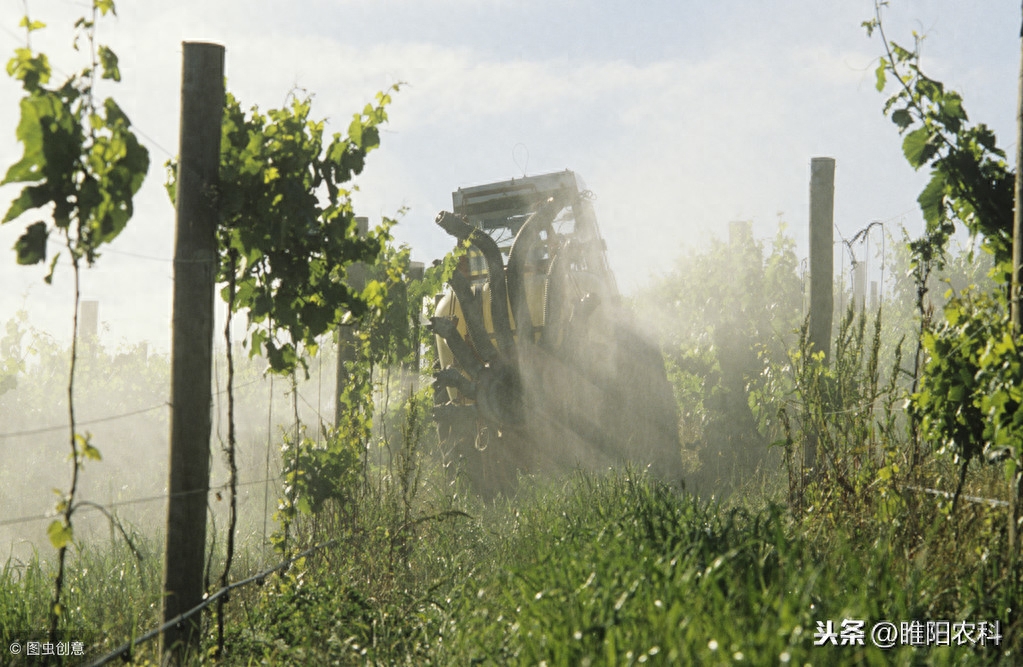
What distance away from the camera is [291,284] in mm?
4297

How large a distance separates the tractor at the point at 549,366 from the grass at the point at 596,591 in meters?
2.78

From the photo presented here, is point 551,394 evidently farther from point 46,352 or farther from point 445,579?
point 46,352

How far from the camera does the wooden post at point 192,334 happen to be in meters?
3.68

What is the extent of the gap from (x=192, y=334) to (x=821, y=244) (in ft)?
19.5

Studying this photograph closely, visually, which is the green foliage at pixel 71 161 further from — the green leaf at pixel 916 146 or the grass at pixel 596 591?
the green leaf at pixel 916 146

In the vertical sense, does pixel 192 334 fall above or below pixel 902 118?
below

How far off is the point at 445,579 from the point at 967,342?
2.85 metres

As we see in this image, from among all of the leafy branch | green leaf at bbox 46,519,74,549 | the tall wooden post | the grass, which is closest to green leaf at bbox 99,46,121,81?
the leafy branch

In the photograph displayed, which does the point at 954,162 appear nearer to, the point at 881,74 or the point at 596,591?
the point at 881,74

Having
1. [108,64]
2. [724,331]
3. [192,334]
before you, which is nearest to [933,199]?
[192,334]

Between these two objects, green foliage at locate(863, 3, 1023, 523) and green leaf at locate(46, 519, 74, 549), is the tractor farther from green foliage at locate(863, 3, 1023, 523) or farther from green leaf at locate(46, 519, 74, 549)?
green leaf at locate(46, 519, 74, 549)

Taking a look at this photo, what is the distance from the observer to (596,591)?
2.95m

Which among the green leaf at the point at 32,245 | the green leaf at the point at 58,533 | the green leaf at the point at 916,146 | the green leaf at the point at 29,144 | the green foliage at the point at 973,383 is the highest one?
the green leaf at the point at 916,146

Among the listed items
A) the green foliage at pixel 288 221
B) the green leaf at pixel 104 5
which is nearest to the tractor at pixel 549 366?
the green foliage at pixel 288 221
